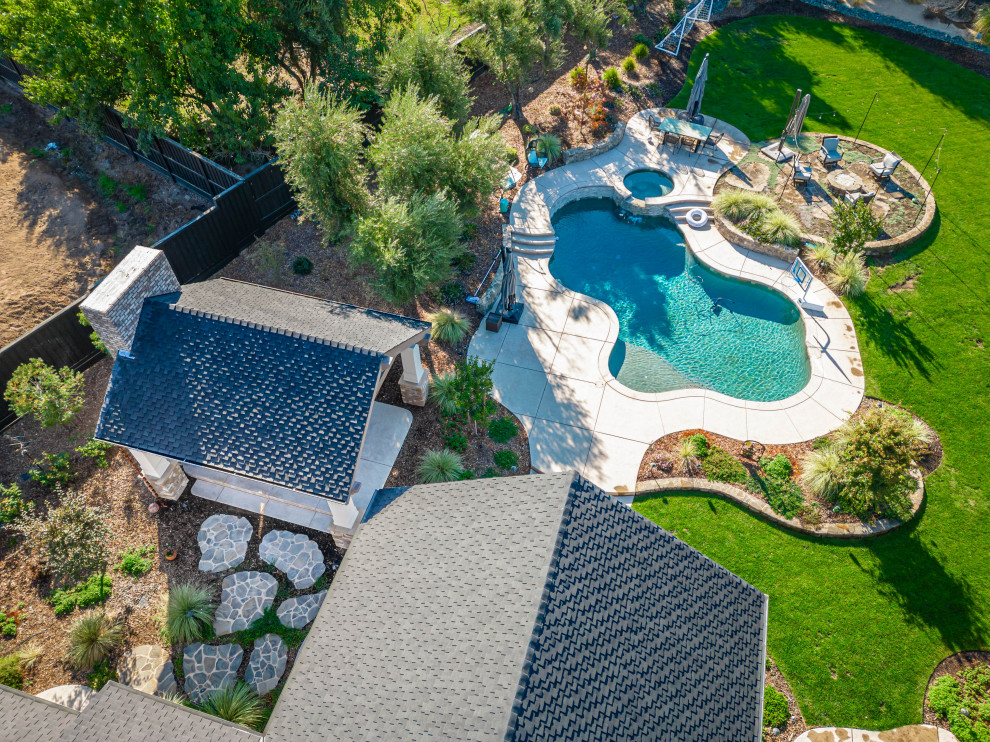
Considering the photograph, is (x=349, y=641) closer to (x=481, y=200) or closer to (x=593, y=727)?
(x=593, y=727)

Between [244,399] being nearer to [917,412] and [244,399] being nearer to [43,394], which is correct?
[43,394]

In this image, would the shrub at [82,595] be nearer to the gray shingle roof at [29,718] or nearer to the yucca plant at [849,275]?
the gray shingle roof at [29,718]

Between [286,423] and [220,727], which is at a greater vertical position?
[286,423]

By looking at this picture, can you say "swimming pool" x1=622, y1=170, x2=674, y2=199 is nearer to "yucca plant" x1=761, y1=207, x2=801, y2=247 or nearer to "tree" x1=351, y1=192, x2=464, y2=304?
"yucca plant" x1=761, y1=207, x2=801, y2=247

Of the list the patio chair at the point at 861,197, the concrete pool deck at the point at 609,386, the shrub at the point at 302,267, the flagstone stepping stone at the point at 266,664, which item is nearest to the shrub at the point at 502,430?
the concrete pool deck at the point at 609,386

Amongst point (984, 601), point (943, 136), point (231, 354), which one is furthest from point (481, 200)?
point (943, 136)

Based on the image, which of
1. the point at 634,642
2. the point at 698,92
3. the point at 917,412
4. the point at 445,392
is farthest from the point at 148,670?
the point at 698,92
